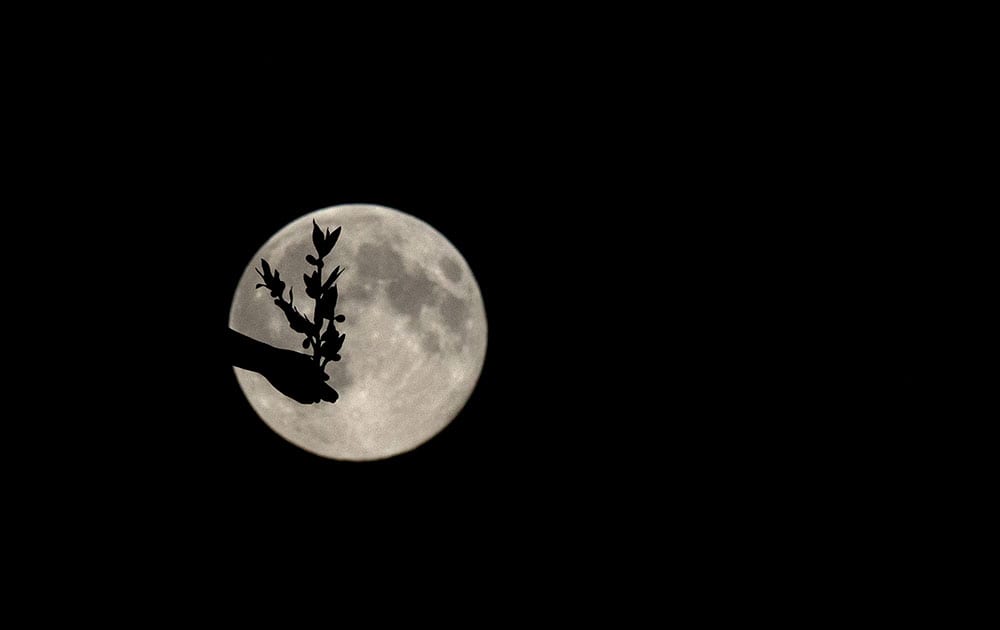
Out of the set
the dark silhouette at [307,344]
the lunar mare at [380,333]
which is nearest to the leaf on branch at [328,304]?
the dark silhouette at [307,344]

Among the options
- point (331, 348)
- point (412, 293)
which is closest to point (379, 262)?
point (412, 293)

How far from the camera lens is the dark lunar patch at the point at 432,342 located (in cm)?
539

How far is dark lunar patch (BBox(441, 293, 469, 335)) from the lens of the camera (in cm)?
555

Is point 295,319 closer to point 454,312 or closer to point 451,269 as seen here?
point 454,312

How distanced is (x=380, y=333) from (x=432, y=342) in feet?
1.28

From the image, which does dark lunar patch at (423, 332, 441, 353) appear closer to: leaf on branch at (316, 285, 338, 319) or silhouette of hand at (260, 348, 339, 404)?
silhouette of hand at (260, 348, 339, 404)

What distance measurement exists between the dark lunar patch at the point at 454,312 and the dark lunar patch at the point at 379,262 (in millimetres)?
376

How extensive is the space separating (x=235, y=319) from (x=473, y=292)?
160cm

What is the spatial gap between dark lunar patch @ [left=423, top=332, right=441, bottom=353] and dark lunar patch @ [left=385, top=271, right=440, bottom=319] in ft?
0.53

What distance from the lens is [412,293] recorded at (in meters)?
5.38

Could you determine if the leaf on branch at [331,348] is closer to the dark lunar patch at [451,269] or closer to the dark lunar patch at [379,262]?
the dark lunar patch at [379,262]

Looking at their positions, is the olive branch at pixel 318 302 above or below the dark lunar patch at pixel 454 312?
below

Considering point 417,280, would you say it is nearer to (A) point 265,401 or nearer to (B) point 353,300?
(B) point 353,300

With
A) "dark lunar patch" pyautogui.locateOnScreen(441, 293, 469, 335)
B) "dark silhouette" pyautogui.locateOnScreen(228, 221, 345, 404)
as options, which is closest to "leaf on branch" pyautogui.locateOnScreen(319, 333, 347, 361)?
"dark silhouette" pyautogui.locateOnScreen(228, 221, 345, 404)
